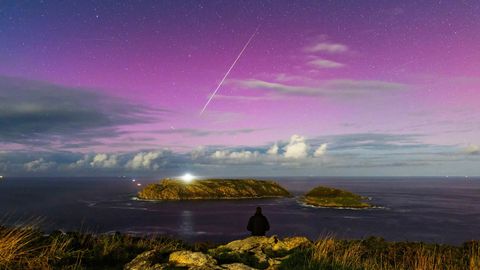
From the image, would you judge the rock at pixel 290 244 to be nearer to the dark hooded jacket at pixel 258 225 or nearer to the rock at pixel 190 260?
the rock at pixel 190 260

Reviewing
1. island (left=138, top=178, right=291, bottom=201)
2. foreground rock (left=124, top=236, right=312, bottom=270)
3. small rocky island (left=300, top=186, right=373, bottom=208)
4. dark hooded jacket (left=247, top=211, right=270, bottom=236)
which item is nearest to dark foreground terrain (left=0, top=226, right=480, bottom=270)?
foreground rock (left=124, top=236, right=312, bottom=270)

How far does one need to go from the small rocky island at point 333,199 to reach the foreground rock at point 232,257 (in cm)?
11678

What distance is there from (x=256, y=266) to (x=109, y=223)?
80268 mm

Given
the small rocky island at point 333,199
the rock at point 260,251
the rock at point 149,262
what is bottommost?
the small rocky island at point 333,199

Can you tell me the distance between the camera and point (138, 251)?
Answer: 13.8 meters

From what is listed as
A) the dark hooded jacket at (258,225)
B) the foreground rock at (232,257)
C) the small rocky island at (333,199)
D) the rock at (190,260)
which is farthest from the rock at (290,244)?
the small rocky island at (333,199)

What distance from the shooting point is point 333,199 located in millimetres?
136625

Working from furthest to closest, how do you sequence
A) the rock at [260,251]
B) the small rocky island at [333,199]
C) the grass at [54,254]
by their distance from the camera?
1. the small rocky island at [333,199]
2. the rock at [260,251]
3. the grass at [54,254]

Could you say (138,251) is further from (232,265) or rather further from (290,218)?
(290,218)

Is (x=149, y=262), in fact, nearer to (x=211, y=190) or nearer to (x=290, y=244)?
(x=290, y=244)

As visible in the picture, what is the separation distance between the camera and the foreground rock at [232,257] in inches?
399

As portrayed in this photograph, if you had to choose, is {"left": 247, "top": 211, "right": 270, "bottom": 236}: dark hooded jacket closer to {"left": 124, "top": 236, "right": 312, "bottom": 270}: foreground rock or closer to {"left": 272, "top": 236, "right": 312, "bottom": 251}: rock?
{"left": 124, "top": 236, "right": 312, "bottom": 270}: foreground rock

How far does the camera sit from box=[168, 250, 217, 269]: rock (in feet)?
33.3

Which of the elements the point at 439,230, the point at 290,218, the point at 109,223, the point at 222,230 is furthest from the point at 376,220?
the point at 109,223
